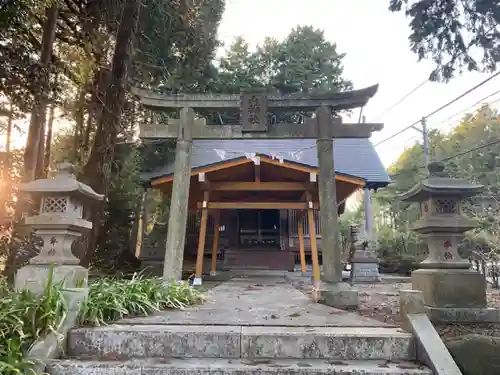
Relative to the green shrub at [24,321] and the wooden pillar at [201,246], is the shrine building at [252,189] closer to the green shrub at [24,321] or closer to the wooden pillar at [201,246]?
the wooden pillar at [201,246]

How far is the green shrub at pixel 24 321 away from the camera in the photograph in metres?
2.78

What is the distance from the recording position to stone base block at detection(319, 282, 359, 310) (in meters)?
5.22

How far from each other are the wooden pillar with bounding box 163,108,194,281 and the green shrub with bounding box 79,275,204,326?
40 centimetres

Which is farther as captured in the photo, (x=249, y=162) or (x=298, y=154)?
(x=298, y=154)

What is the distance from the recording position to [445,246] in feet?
13.6

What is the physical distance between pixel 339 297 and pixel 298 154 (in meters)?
10.3

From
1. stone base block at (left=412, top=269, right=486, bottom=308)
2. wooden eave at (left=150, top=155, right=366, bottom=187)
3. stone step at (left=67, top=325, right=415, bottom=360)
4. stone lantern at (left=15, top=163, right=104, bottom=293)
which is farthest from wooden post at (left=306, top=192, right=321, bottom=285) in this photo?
stone lantern at (left=15, top=163, right=104, bottom=293)

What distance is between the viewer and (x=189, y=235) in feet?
48.8

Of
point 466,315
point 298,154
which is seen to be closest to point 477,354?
point 466,315

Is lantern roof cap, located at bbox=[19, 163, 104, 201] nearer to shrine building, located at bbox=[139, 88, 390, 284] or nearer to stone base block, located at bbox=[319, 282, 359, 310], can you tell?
shrine building, located at bbox=[139, 88, 390, 284]

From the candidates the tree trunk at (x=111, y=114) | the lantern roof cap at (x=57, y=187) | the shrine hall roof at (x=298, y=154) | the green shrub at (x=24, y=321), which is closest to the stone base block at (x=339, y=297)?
the green shrub at (x=24, y=321)

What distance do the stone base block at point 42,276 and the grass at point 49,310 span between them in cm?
19

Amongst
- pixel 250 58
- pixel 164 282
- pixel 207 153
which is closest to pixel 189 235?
pixel 207 153

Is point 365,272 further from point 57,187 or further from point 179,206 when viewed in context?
point 57,187
